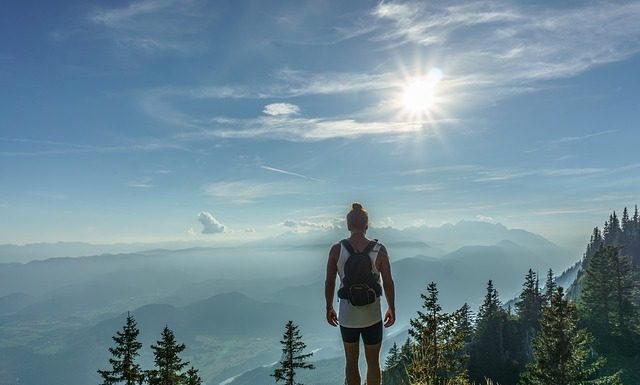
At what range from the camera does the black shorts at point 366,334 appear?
259 inches

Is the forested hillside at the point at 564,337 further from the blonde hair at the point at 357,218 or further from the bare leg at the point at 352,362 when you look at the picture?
the blonde hair at the point at 357,218

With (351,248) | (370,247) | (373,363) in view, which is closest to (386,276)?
(370,247)

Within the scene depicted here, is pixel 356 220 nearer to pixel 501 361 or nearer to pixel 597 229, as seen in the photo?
pixel 501 361

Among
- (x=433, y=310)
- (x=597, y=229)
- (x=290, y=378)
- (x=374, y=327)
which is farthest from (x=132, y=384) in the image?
(x=597, y=229)

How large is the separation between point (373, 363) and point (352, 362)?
363 millimetres

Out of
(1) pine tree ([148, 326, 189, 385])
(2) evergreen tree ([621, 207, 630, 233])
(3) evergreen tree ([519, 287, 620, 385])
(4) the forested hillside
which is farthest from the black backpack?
(2) evergreen tree ([621, 207, 630, 233])

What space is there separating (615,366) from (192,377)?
4608cm

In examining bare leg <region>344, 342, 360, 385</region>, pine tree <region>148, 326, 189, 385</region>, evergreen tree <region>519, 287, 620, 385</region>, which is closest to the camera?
bare leg <region>344, 342, 360, 385</region>

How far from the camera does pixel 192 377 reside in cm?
3191

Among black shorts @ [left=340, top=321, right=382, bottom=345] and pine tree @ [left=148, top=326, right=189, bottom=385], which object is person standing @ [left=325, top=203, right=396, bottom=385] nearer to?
black shorts @ [left=340, top=321, right=382, bottom=345]

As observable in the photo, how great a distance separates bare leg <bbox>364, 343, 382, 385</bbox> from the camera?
6582mm

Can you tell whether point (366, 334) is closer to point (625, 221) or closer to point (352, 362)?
point (352, 362)

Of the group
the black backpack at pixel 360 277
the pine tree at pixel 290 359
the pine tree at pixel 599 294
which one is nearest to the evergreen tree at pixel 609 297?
the pine tree at pixel 599 294

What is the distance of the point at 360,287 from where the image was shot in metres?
6.44
